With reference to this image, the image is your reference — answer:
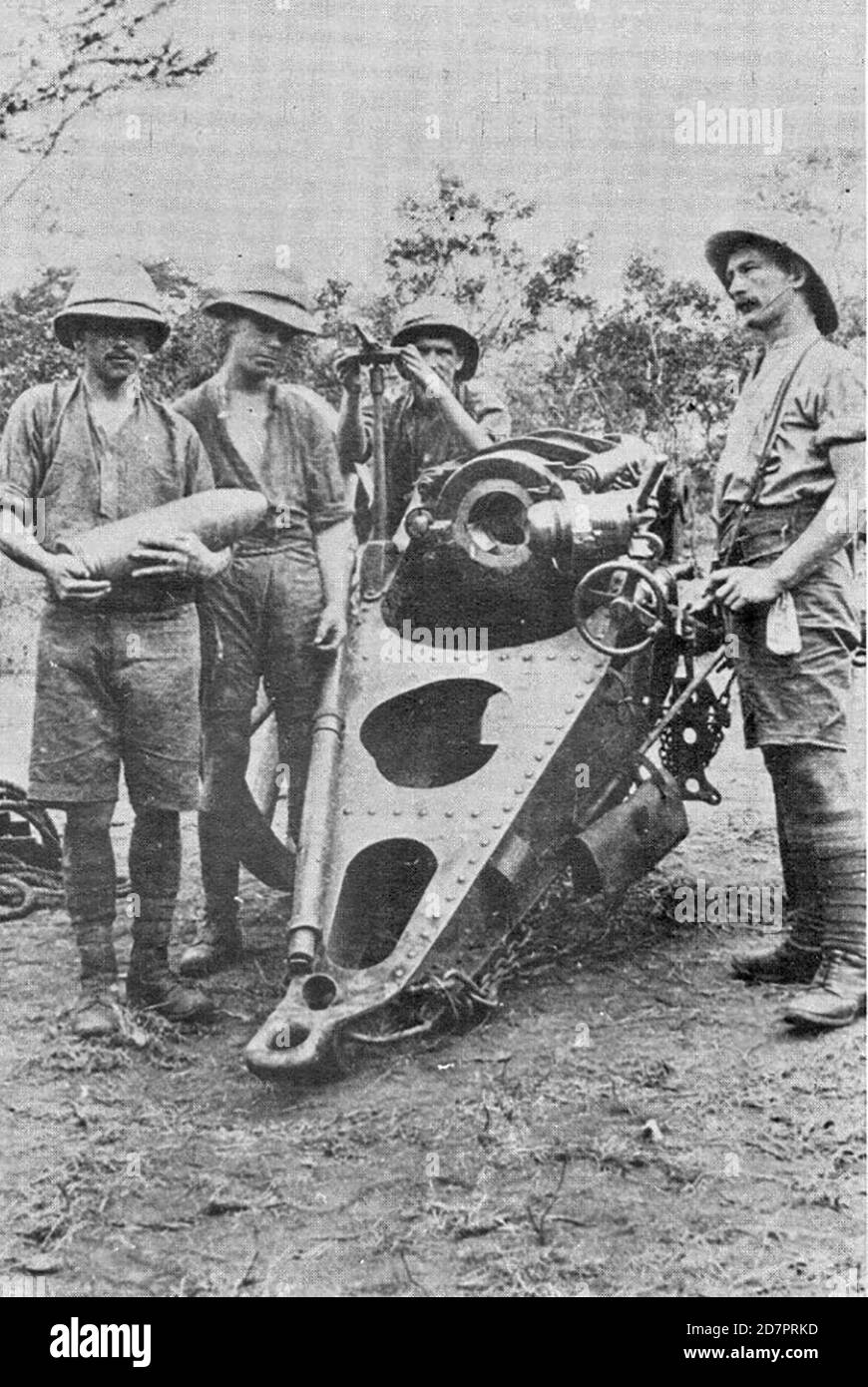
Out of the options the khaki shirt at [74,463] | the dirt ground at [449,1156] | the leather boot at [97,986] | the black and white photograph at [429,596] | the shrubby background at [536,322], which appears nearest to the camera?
the dirt ground at [449,1156]

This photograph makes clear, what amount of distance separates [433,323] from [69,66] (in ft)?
4.85

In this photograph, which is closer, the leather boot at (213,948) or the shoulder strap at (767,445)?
the shoulder strap at (767,445)

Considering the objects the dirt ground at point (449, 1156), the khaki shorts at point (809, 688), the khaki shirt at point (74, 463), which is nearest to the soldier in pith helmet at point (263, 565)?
the khaki shirt at point (74, 463)

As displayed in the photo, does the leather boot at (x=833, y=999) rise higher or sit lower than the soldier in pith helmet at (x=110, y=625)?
lower

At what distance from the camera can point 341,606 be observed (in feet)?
15.7

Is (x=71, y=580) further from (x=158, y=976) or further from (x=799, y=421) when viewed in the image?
(x=799, y=421)

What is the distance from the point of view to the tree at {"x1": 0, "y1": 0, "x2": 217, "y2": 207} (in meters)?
4.67

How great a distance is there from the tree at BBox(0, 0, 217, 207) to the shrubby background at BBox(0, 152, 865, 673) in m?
0.49

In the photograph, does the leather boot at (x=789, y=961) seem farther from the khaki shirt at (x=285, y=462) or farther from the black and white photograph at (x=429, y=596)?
the khaki shirt at (x=285, y=462)

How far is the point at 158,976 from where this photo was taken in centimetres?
450

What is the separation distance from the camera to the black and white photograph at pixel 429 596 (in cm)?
420

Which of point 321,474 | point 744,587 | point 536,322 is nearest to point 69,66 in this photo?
point 321,474

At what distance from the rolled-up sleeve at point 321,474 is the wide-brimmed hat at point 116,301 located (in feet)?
1.85
